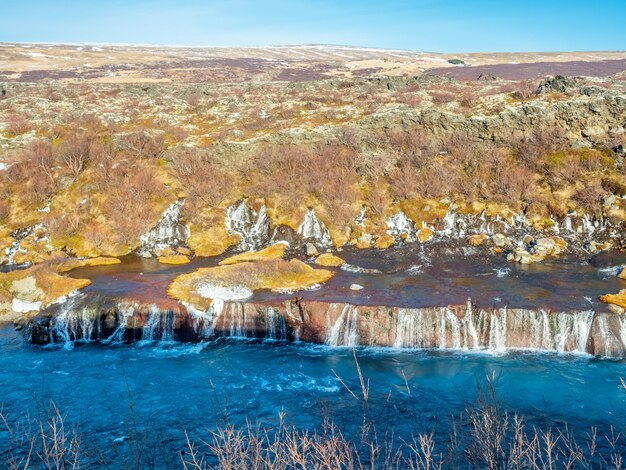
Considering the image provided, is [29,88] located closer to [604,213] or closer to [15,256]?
[15,256]

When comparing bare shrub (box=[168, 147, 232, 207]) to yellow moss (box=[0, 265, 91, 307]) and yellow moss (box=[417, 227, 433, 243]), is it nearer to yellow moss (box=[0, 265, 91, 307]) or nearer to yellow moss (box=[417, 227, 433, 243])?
yellow moss (box=[0, 265, 91, 307])

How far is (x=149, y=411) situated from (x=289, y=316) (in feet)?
24.5

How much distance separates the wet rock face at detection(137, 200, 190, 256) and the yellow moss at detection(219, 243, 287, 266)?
188 inches

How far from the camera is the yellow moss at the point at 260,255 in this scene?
2747cm

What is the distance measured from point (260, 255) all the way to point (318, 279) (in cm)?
562

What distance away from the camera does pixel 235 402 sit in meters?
15.7

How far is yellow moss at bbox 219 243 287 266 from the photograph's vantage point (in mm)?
27469

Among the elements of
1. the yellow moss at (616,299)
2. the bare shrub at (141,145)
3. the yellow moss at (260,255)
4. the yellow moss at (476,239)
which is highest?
the bare shrub at (141,145)

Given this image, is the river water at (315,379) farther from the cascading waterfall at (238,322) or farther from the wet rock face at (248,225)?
the wet rock face at (248,225)

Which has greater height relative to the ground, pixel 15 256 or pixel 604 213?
pixel 604 213

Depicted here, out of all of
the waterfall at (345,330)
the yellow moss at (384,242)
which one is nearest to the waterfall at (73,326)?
the waterfall at (345,330)

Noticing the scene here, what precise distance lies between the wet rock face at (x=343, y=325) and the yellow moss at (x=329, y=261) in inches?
221

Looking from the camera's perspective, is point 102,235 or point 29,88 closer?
point 102,235

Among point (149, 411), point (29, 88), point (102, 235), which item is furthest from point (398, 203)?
point (29, 88)
